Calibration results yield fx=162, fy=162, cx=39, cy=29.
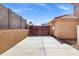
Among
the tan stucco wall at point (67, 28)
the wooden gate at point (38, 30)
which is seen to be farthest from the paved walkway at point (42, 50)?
the wooden gate at point (38, 30)

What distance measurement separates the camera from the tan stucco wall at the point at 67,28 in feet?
43.7

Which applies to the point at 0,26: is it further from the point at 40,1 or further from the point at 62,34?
the point at 62,34

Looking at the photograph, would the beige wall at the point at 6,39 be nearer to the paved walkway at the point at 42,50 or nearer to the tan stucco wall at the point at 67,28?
the paved walkway at the point at 42,50

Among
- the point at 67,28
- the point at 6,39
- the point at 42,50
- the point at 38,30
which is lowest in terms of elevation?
the point at 42,50

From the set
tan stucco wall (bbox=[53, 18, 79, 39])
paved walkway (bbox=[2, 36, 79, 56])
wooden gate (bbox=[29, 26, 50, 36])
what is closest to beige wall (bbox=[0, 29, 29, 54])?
paved walkway (bbox=[2, 36, 79, 56])

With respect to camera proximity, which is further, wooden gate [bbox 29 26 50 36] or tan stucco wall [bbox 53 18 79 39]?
wooden gate [bbox 29 26 50 36]

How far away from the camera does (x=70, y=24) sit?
1363 centimetres

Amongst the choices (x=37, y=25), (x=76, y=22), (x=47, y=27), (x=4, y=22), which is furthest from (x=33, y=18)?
(x=4, y=22)

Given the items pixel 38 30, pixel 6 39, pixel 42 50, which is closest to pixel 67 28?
pixel 38 30

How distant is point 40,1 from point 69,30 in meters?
11.2

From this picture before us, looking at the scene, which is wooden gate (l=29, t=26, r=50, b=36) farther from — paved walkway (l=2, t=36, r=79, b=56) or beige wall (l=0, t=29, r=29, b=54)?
paved walkway (l=2, t=36, r=79, b=56)

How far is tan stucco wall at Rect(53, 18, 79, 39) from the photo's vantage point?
43.7 feet

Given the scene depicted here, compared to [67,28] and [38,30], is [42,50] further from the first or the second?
[38,30]

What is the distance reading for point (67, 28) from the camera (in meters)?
13.8
